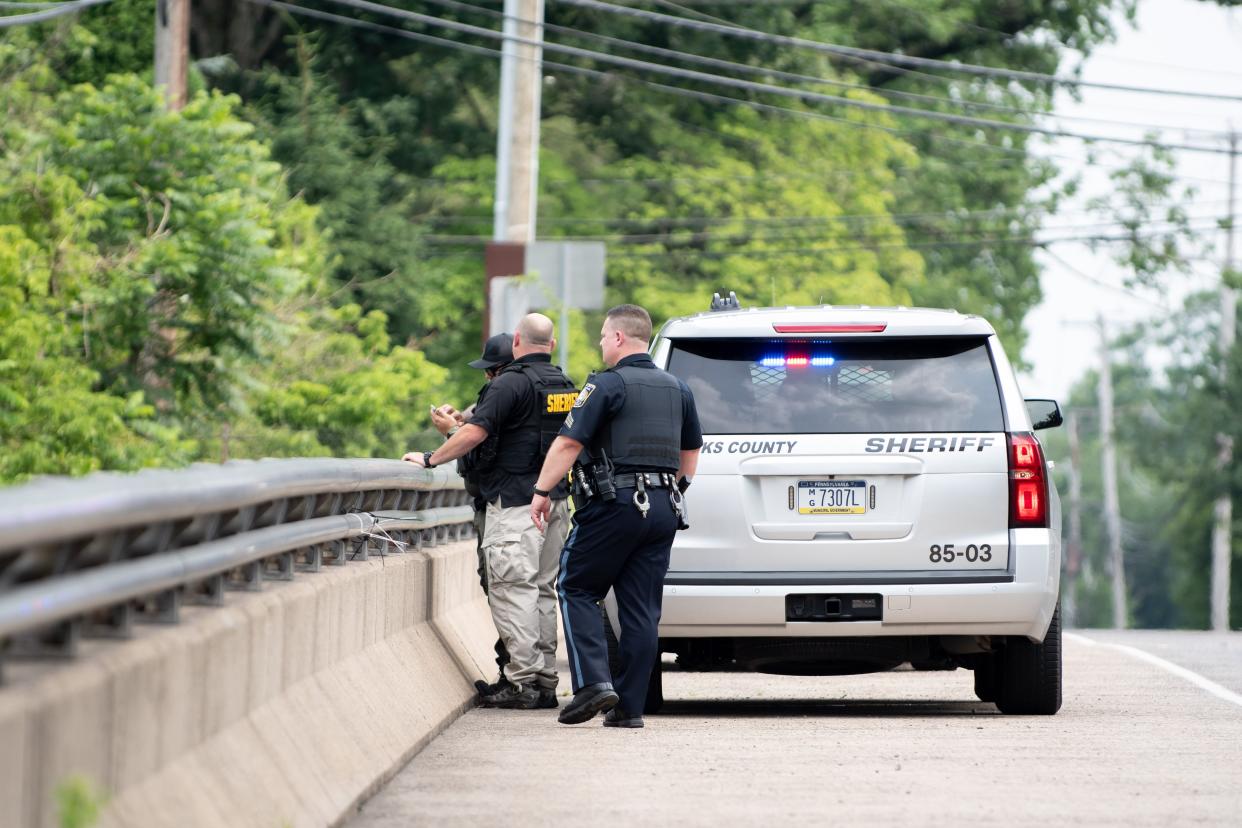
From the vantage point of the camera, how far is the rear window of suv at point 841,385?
35.9ft

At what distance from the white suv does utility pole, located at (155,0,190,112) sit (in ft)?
55.0

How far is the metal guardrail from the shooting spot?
196 inches

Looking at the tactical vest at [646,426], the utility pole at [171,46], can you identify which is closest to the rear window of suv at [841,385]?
the tactical vest at [646,426]

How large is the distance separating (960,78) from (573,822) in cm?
4321

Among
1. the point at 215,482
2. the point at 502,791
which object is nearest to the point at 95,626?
the point at 215,482

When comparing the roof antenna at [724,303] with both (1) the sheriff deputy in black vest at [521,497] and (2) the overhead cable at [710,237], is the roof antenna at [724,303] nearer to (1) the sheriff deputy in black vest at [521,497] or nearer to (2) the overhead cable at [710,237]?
(1) the sheriff deputy in black vest at [521,497]

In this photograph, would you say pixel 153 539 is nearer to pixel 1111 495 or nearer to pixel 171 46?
pixel 171 46

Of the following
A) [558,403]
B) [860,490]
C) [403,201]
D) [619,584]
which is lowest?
[619,584]

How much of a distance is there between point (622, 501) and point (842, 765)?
1809 mm

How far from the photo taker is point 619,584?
10.6 metres

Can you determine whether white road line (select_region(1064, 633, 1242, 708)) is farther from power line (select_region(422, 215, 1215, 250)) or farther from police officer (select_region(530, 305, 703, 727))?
power line (select_region(422, 215, 1215, 250))

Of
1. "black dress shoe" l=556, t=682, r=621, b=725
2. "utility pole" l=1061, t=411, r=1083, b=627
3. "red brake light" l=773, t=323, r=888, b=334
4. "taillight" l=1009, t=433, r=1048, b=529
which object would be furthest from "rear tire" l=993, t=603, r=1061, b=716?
"utility pole" l=1061, t=411, r=1083, b=627

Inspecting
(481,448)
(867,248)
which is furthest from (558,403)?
(867,248)

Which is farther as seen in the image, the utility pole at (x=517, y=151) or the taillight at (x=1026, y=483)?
the utility pole at (x=517, y=151)
